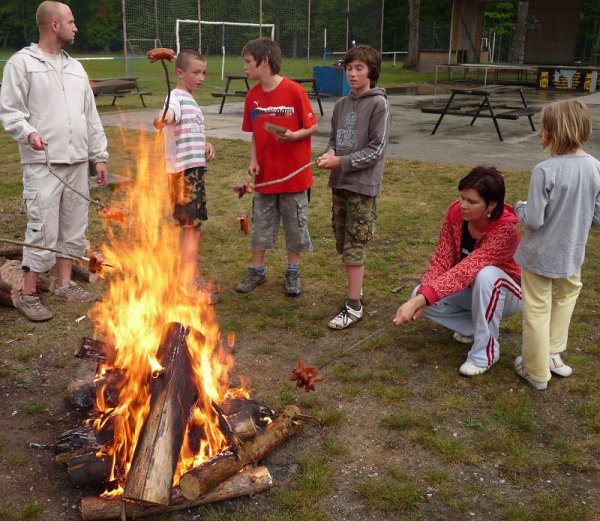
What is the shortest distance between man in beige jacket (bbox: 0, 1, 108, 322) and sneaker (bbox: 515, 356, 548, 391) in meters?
3.47

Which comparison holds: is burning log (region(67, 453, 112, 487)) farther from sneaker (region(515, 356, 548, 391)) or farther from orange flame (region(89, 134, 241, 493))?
sneaker (region(515, 356, 548, 391))

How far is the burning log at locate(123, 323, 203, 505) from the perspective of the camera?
9.23 ft

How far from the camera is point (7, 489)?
3119 millimetres

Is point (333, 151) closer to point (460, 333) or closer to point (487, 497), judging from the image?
point (460, 333)

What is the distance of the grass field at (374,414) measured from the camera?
3.06 m

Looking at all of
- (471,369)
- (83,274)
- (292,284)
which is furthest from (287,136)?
(83,274)

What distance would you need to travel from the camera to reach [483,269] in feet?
13.8

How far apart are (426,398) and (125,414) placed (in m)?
1.85

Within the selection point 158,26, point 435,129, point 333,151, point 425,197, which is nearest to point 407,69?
point 158,26

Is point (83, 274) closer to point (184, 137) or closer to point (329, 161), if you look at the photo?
point (184, 137)

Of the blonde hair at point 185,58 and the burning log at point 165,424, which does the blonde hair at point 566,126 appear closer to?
the burning log at point 165,424

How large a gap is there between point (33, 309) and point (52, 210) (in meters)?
0.80

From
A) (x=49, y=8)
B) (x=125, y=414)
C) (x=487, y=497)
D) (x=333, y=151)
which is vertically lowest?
(x=487, y=497)

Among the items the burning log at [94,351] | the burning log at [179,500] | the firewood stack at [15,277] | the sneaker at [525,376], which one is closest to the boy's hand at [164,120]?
the firewood stack at [15,277]
